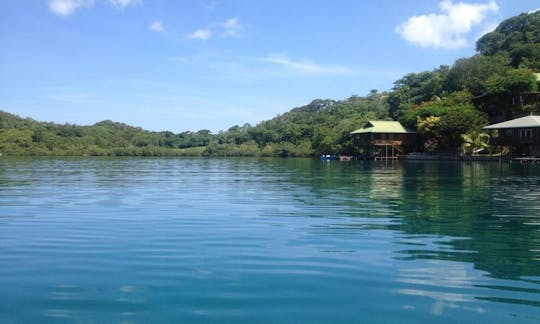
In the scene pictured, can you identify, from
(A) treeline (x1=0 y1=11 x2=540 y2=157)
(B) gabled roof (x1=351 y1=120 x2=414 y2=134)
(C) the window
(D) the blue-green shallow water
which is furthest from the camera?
(B) gabled roof (x1=351 y1=120 x2=414 y2=134)

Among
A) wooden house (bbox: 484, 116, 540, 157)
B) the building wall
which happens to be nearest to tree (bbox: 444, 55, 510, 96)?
the building wall

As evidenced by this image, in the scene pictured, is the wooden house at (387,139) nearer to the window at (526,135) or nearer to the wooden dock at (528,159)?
the window at (526,135)

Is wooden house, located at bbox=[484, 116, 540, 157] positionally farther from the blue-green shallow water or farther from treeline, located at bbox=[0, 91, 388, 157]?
the blue-green shallow water

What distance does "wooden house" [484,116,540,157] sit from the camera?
156 ft

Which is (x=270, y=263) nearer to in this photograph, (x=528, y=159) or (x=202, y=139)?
(x=528, y=159)

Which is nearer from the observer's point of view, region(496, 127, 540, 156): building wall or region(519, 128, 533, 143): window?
region(496, 127, 540, 156): building wall

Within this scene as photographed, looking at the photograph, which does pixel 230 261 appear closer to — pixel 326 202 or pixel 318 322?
pixel 318 322

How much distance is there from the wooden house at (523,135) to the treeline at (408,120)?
5.15 meters

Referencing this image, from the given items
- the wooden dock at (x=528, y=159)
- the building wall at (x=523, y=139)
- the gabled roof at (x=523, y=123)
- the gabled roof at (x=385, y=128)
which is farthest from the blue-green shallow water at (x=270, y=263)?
the gabled roof at (x=385, y=128)

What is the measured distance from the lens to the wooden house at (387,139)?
64.8 m

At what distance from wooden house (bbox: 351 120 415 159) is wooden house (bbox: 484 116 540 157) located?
15.7 meters

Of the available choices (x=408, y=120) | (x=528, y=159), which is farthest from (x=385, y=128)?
(x=528, y=159)

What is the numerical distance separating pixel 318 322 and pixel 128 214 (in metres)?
8.92

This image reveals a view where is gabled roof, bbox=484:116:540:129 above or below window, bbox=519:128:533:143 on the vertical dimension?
above
